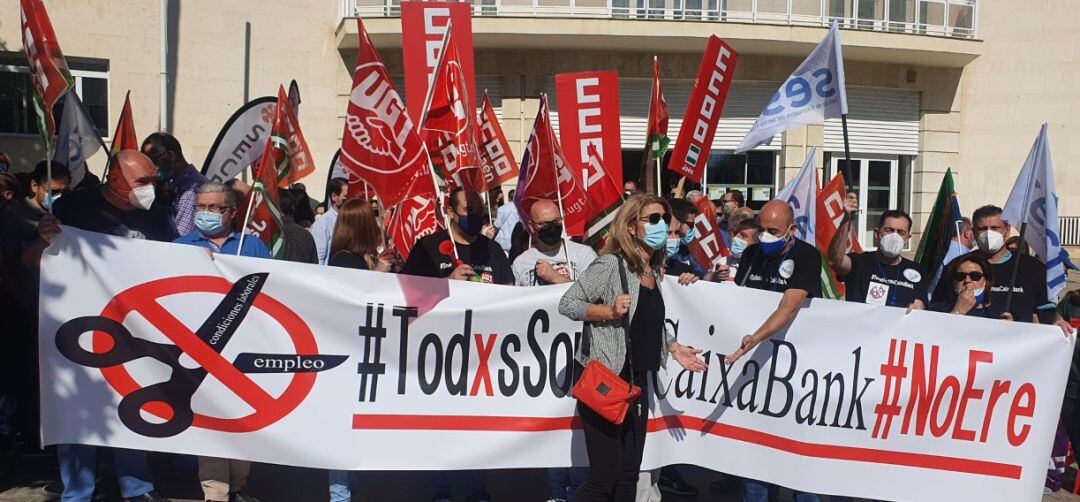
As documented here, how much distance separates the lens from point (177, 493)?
543 centimetres

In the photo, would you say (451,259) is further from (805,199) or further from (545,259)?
(805,199)

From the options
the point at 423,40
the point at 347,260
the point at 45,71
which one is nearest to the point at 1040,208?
the point at 423,40

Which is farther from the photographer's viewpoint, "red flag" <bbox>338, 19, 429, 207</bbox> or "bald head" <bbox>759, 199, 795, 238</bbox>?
"red flag" <bbox>338, 19, 429, 207</bbox>

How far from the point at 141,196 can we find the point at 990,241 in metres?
5.23

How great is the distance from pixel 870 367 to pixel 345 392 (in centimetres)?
297

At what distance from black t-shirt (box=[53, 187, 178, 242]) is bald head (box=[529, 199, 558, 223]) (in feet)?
7.14

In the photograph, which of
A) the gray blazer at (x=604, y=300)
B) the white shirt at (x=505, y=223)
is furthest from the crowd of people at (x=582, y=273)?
the white shirt at (x=505, y=223)

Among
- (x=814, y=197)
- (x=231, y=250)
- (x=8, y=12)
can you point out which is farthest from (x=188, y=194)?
(x=8, y=12)

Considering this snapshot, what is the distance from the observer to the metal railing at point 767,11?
53.6ft

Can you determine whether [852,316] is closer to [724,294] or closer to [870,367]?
[870,367]

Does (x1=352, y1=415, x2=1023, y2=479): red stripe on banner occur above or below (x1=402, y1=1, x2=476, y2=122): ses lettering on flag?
below

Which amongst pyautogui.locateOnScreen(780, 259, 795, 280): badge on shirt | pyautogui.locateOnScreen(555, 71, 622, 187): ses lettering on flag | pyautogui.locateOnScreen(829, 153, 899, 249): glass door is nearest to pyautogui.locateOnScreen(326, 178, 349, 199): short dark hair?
pyautogui.locateOnScreen(555, 71, 622, 187): ses lettering on flag

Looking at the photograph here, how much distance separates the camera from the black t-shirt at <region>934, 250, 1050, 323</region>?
568 cm

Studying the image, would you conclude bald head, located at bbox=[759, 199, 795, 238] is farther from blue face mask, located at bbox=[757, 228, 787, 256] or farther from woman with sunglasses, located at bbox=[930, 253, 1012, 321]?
woman with sunglasses, located at bbox=[930, 253, 1012, 321]
